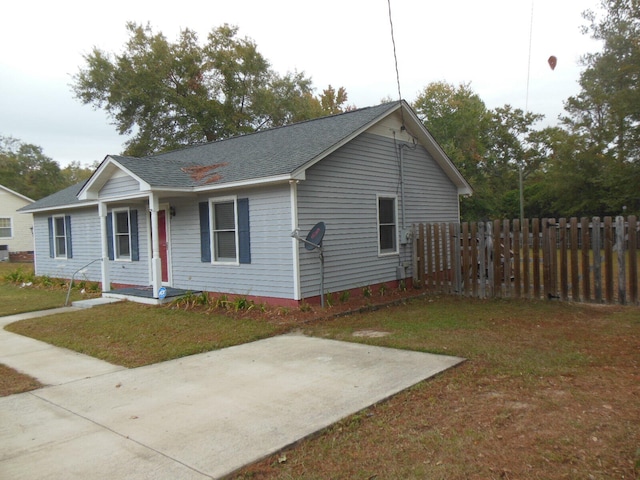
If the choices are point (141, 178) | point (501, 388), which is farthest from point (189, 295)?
point (501, 388)

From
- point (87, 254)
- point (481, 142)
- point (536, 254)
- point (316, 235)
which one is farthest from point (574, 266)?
point (481, 142)

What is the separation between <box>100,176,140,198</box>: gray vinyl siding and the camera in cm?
1117

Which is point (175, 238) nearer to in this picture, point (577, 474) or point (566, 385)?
point (566, 385)

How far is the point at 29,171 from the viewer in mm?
53281

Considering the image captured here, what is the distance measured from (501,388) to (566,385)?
0.64m

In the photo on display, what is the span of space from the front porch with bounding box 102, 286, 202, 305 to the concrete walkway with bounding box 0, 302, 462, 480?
3666 millimetres

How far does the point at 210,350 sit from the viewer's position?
→ 7.02 meters

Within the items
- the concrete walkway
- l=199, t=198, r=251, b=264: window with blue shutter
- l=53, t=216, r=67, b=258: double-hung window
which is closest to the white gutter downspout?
l=199, t=198, r=251, b=264: window with blue shutter

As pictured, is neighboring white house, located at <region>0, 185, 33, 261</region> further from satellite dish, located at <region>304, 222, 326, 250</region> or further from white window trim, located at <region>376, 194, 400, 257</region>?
satellite dish, located at <region>304, 222, 326, 250</region>

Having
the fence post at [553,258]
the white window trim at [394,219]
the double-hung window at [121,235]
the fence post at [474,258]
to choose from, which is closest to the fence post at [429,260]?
the white window trim at [394,219]

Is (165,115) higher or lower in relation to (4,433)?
higher

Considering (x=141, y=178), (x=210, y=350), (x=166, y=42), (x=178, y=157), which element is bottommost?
(x=210, y=350)

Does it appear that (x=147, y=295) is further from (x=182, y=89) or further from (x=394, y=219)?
(x=182, y=89)

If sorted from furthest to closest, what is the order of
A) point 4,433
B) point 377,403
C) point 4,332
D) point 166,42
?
1. point 166,42
2. point 4,332
3. point 377,403
4. point 4,433
